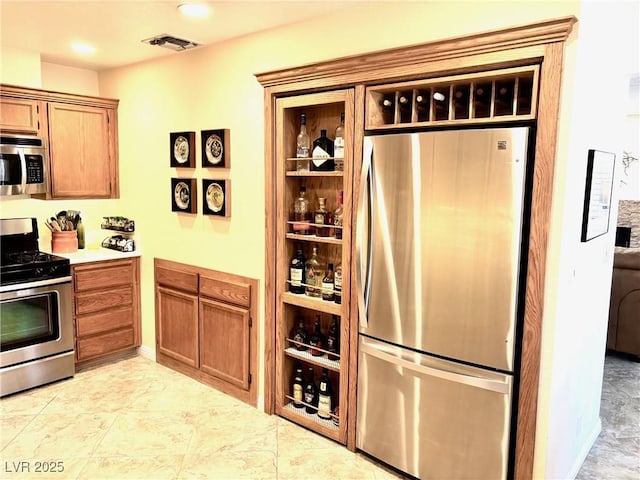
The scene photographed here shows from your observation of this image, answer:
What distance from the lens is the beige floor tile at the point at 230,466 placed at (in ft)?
8.54

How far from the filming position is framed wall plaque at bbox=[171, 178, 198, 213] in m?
3.64

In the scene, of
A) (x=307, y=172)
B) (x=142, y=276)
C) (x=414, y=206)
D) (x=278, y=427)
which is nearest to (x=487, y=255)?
(x=414, y=206)

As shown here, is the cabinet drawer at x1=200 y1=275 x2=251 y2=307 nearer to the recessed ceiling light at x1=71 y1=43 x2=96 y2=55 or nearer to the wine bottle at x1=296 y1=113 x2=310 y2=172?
the wine bottle at x1=296 y1=113 x2=310 y2=172

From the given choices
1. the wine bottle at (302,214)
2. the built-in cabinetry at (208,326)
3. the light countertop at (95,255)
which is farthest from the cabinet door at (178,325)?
the wine bottle at (302,214)

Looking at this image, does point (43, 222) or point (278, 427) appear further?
point (43, 222)

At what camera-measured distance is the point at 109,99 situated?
163 inches

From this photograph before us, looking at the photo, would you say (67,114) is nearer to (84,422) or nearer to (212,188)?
(212,188)

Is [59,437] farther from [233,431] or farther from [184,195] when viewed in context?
[184,195]

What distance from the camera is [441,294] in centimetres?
232

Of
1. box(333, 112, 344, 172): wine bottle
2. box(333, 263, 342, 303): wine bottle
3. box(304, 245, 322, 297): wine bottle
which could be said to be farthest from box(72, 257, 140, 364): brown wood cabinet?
box(333, 112, 344, 172): wine bottle

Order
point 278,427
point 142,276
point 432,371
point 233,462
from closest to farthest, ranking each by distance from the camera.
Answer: point 432,371
point 233,462
point 278,427
point 142,276

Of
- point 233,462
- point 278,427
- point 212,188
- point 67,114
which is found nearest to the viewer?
point 233,462

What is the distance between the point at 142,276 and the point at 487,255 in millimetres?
3071

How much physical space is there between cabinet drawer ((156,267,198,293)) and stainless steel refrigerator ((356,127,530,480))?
1.58m
